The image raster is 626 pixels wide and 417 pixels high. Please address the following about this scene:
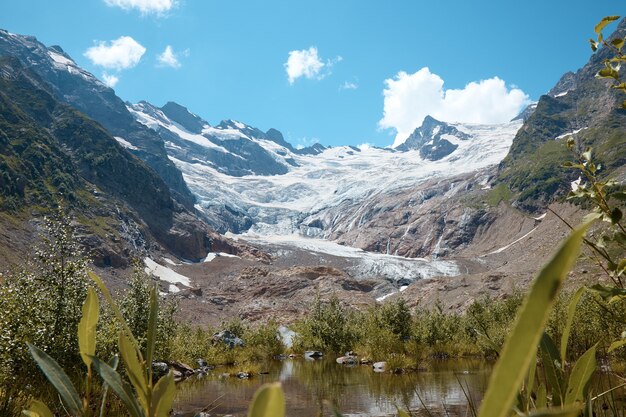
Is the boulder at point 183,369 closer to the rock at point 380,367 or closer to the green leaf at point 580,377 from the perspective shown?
the rock at point 380,367

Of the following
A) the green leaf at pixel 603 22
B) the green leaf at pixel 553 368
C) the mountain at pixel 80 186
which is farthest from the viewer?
the mountain at pixel 80 186

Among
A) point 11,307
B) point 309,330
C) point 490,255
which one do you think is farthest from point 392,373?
point 490,255

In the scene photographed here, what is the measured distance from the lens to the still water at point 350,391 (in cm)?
2077

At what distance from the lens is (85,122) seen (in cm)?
19250

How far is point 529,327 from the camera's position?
757mm

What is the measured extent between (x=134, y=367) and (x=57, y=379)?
410 millimetres

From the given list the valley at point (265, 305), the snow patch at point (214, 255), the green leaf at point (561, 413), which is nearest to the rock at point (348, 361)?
the valley at point (265, 305)

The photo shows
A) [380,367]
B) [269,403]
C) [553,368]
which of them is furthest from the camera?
[380,367]

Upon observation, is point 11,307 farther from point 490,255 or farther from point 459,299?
point 490,255

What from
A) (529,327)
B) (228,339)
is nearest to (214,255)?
(228,339)

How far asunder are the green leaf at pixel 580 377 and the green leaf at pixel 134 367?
133cm

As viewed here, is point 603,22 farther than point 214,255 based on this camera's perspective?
No

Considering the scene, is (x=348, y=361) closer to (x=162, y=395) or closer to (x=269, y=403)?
(x=162, y=395)

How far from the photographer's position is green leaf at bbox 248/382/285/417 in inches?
32.9
